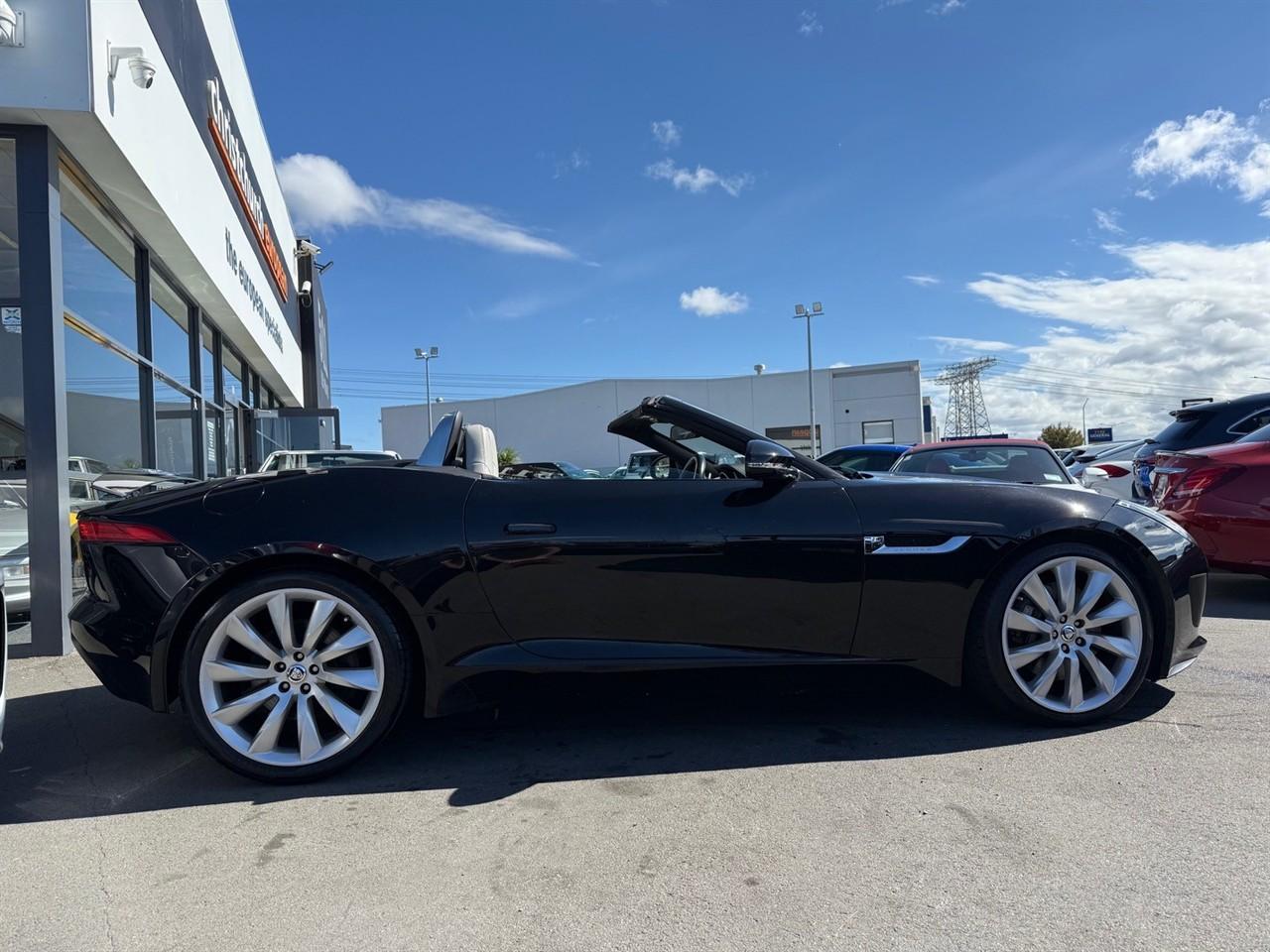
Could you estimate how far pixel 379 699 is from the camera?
9.34ft

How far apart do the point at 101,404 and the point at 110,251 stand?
4.65 ft

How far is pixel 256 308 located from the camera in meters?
13.6

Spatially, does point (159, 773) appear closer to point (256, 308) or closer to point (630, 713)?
point (630, 713)

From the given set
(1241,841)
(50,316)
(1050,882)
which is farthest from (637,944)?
(50,316)

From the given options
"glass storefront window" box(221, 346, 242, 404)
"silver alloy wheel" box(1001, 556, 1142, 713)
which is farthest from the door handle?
"glass storefront window" box(221, 346, 242, 404)

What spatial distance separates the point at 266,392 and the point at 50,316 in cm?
1620

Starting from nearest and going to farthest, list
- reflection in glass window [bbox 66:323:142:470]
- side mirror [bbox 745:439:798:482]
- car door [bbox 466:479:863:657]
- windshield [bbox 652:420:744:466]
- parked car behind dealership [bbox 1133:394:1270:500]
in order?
car door [bbox 466:479:863:657] < side mirror [bbox 745:439:798:482] < windshield [bbox 652:420:744:466] < reflection in glass window [bbox 66:323:142:470] < parked car behind dealership [bbox 1133:394:1270:500]

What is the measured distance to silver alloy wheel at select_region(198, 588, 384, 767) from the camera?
280 centimetres

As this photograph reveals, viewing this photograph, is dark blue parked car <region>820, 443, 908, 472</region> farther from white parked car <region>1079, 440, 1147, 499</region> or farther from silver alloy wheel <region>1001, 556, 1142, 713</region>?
silver alloy wheel <region>1001, 556, 1142, 713</region>

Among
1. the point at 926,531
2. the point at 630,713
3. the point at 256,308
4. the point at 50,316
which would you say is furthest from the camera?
the point at 256,308

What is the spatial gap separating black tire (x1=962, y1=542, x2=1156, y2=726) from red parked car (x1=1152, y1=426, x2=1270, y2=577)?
9.09ft

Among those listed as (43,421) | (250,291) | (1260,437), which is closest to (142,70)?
(43,421)

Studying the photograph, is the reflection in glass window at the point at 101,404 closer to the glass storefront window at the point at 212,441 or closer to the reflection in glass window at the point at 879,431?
the glass storefront window at the point at 212,441

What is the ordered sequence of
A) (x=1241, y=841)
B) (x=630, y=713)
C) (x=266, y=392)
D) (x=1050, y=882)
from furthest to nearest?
(x=266, y=392), (x=630, y=713), (x=1241, y=841), (x=1050, y=882)
